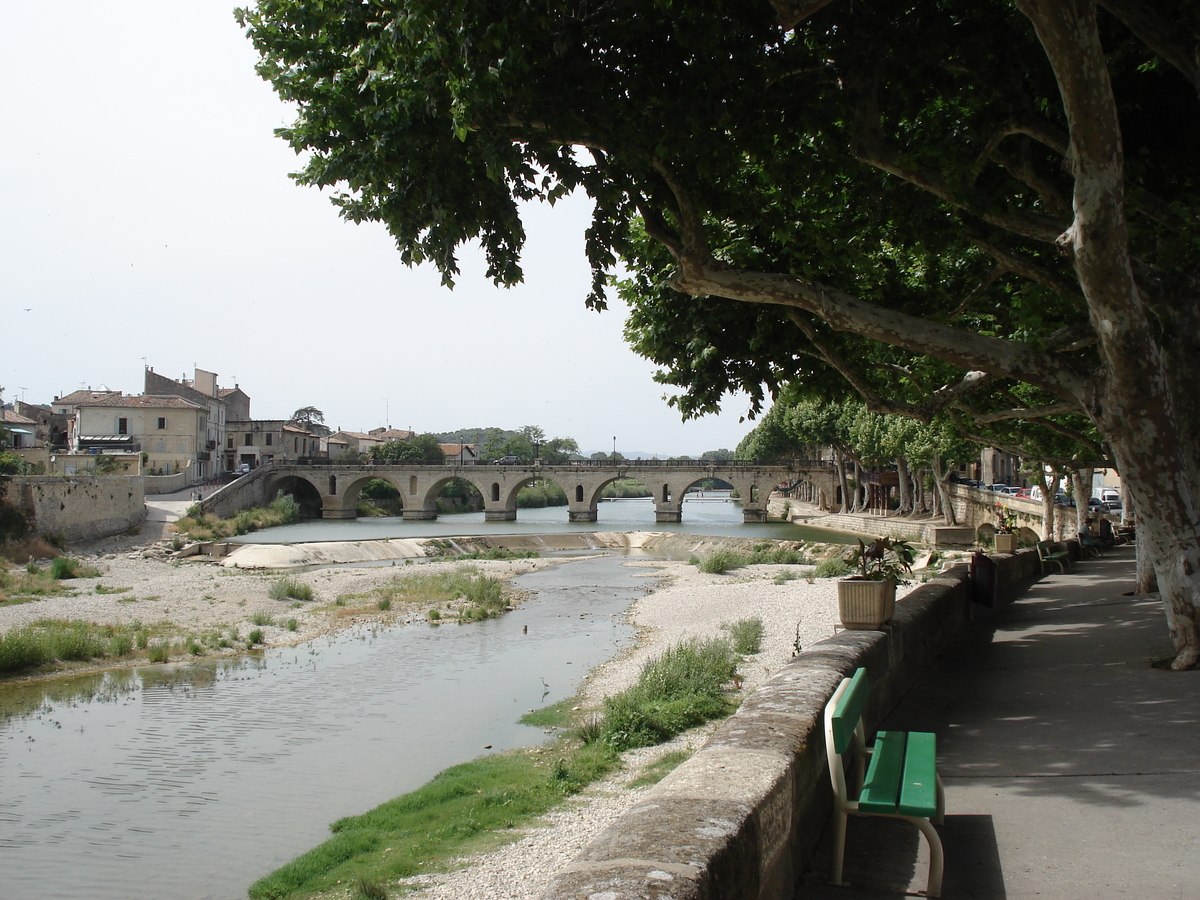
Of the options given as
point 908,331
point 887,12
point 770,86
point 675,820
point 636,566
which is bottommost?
point 636,566

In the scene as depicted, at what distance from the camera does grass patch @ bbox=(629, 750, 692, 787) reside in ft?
27.0

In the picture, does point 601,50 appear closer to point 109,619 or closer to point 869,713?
point 869,713

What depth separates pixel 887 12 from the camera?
8320 millimetres

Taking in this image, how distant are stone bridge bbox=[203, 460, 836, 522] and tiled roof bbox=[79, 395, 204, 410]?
10790 millimetres

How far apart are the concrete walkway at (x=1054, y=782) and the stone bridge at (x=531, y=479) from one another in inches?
2543

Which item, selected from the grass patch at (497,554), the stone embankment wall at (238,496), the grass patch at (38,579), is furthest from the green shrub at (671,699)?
the stone embankment wall at (238,496)

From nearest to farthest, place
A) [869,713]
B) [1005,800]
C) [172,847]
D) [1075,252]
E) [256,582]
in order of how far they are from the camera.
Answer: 1. [1005,800]
2. [869,713]
3. [1075,252]
4. [172,847]
5. [256,582]

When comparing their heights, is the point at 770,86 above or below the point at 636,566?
above

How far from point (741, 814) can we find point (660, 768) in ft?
19.5

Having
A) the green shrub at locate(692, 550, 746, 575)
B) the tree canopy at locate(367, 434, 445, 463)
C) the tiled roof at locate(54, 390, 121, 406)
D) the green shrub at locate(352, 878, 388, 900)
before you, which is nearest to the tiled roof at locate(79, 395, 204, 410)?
the tiled roof at locate(54, 390, 121, 406)

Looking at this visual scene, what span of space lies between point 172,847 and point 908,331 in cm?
791

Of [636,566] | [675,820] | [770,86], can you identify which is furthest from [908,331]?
[636,566]

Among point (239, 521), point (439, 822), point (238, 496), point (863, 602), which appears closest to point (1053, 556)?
point (863, 602)

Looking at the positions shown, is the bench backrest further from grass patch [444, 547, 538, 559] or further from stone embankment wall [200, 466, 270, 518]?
stone embankment wall [200, 466, 270, 518]
